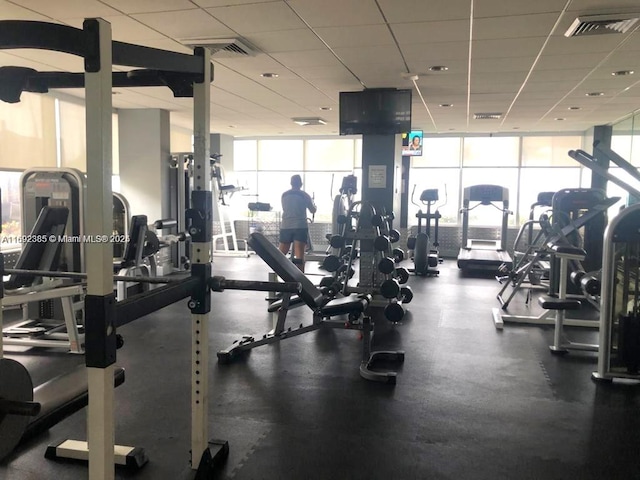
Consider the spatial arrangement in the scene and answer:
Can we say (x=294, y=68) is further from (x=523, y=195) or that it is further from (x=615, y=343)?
(x=523, y=195)

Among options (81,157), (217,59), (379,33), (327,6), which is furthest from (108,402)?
(81,157)

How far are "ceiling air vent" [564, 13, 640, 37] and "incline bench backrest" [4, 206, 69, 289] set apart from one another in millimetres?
4359

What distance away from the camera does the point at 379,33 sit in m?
4.02

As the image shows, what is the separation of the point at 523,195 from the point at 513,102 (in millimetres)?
4046

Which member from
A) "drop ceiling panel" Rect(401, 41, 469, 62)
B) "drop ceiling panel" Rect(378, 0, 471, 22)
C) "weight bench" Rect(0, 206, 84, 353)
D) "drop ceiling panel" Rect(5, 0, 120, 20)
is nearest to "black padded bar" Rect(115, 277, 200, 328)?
"weight bench" Rect(0, 206, 84, 353)

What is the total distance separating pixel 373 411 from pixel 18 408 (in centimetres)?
215

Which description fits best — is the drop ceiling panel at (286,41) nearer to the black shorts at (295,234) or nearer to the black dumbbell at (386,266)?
the black dumbbell at (386,266)

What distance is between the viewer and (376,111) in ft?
20.4

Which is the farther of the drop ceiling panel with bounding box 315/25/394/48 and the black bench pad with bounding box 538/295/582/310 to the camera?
the black bench pad with bounding box 538/295/582/310

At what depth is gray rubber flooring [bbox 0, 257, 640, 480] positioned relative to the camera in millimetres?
2479

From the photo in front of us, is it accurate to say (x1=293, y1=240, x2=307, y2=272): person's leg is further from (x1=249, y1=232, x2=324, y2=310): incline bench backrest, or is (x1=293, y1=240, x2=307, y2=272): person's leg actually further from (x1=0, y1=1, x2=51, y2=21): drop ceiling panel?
(x1=0, y1=1, x2=51, y2=21): drop ceiling panel

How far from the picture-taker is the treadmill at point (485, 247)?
859cm

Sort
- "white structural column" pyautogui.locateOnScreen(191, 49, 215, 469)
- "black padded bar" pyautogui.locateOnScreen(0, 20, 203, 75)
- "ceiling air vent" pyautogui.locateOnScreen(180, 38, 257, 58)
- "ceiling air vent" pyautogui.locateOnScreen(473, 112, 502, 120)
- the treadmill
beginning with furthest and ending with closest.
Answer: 1. the treadmill
2. "ceiling air vent" pyautogui.locateOnScreen(473, 112, 502, 120)
3. "ceiling air vent" pyautogui.locateOnScreen(180, 38, 257, 58)
4. "white structural column" pyautogui.locateOnScreen(191, 49, 215, 469)
5. "black padded bar" pyautogui.locateOnScreen(0, 20, 203, 75)

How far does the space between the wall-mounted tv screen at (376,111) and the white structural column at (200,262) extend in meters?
4.34
